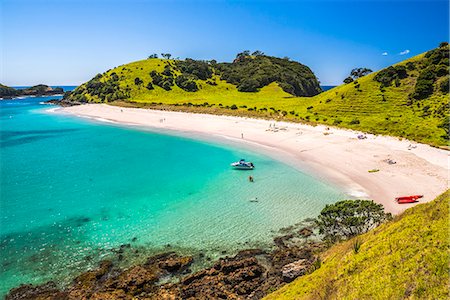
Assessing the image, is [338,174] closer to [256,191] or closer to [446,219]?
[256,191]

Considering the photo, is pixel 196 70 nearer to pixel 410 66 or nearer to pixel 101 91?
pixel 101 91

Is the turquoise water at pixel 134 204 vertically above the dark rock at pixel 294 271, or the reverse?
the dark rock at pixel 294 271

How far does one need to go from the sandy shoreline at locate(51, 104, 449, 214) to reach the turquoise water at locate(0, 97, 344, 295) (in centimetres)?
433

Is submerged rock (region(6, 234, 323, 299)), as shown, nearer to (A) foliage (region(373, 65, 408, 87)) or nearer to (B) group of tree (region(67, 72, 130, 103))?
(A) foliage (region(373, 65, 408, 87))

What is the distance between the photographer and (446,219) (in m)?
10.0

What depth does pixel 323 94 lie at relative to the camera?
99438 mm

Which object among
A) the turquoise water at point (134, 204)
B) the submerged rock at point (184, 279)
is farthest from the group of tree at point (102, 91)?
the submerged rock at point (184, 279)

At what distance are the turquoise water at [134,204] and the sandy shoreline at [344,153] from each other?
4.33 m

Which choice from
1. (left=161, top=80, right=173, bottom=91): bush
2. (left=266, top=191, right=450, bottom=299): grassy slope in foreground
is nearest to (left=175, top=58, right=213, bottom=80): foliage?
(left=161, top=80, right=173, bottom=91): bush

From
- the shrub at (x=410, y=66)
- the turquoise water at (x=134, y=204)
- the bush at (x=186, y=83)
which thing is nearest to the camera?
the turquoise water at (x=134, y=204)

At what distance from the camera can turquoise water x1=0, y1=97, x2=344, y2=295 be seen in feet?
78.9

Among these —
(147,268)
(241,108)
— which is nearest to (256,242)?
(147,268)

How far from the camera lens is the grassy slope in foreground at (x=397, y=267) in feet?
27.7

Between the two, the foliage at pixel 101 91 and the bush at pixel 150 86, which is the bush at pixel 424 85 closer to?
the bush at pixel 150 86
